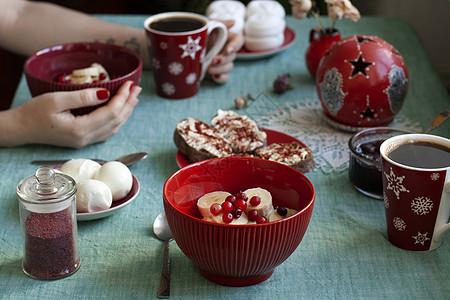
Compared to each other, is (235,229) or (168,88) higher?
(235,229)

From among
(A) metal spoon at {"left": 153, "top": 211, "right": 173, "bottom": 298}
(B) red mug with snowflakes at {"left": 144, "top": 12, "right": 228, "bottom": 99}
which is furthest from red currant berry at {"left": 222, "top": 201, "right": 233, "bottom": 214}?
(B) red mug with snowflakes at {"left": 144, "top": 12, "right": 228, "bottom": 99}

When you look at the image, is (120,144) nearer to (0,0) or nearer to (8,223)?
(8,223)

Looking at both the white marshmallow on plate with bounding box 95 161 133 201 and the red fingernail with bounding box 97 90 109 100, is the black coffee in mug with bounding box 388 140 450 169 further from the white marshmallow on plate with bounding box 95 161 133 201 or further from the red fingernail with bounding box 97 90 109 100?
the red fingernail with bounding box 97 90 109 100

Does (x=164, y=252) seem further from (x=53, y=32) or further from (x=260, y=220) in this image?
(x=53, y=32)

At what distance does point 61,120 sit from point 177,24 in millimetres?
389

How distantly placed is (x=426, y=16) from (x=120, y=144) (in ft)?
4.48

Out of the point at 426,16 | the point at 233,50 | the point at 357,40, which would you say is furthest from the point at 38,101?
the point at 426,16

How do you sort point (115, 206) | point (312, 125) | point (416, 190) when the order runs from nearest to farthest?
point (416, 190) → point (115, 206) → point (312, 125)

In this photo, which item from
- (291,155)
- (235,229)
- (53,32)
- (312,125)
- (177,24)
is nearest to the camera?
(235,229)

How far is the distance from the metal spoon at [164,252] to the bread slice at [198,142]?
0.54ft

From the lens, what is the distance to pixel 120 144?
113cm

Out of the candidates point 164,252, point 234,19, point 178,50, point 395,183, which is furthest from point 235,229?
point 234,19

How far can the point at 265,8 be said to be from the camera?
1481mm

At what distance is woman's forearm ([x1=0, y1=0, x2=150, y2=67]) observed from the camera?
4.76 ft
